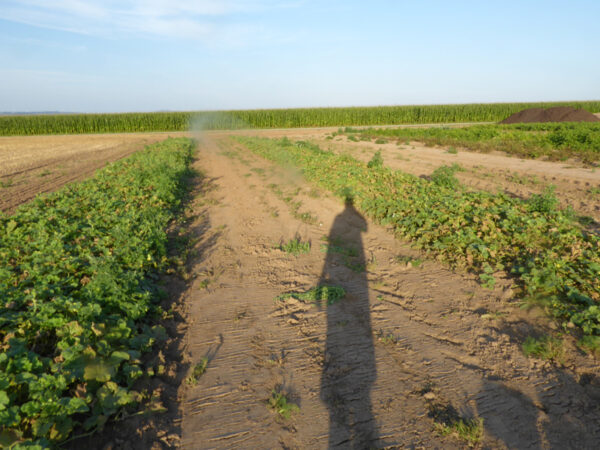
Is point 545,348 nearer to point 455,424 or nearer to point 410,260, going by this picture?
point 455,424

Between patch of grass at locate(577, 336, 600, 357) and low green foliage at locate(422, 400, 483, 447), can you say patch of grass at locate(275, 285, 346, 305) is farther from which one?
patch of grass at locate(577, 336, 600, 357)

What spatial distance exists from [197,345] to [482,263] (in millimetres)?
4277

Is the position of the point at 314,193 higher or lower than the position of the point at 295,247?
higher

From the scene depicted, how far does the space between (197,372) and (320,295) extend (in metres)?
1.94

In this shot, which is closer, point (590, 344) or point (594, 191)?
point (590, 344)

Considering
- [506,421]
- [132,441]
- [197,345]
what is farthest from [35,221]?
[506,421]

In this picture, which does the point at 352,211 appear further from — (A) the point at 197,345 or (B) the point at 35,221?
(B) the point at 35,221

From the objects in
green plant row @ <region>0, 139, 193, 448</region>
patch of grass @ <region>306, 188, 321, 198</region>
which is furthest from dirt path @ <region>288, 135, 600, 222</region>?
green plant row @ <region>0, 139, 193, 448</region>

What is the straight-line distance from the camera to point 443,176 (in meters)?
9.64

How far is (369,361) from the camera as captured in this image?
137 inches

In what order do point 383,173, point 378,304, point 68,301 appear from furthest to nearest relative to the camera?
point 383,173, point 378,304, point 68,301

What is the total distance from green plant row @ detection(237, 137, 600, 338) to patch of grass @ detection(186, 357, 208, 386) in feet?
12.7

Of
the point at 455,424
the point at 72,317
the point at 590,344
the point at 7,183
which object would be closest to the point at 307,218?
the point at 72,317

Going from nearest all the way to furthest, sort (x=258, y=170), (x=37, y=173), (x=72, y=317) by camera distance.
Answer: (x=72, y=317)
(x=258, y=170)
(x=37, y=173)
